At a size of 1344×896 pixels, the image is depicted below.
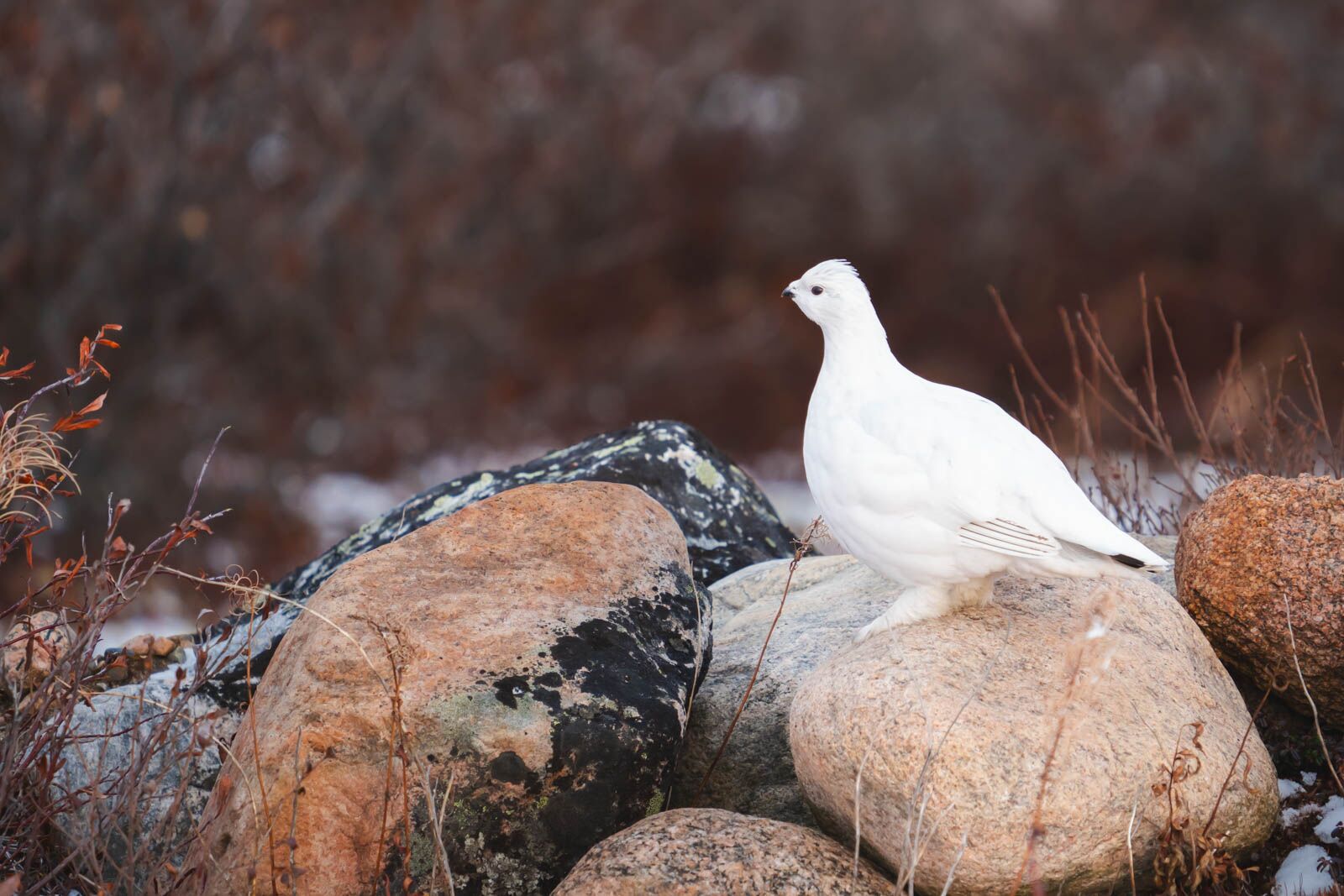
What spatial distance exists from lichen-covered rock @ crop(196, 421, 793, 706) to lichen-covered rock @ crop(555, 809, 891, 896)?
175 centimetres

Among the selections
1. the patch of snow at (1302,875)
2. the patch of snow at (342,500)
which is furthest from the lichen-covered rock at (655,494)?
the patch of snow at (342,500)

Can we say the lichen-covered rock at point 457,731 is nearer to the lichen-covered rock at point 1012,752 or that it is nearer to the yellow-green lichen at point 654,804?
the yellow-green lichen at point 654,804

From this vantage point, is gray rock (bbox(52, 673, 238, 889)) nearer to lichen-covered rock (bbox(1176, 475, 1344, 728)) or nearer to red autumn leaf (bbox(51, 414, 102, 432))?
red autumn leaf (bbox(51, 414, 102, 432))

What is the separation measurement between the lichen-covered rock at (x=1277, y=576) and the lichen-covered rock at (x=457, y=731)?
1.43 meters

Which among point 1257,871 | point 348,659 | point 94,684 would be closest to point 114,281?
point 94,684

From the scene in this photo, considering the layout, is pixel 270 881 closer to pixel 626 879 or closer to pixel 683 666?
pixel 626 879

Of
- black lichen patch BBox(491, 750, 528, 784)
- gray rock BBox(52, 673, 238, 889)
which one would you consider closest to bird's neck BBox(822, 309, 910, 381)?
black lichen patch BBox(491, 750, 528, 784)

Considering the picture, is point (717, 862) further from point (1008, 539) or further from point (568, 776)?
point (1008, 539)

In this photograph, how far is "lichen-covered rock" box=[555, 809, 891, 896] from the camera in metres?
2.45

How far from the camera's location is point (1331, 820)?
303cm

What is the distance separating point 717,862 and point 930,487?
915 millimetres

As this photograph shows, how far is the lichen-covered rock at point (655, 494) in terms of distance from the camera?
14.5 ft

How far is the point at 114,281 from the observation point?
8.50m

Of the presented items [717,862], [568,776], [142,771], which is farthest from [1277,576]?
[142,771]
